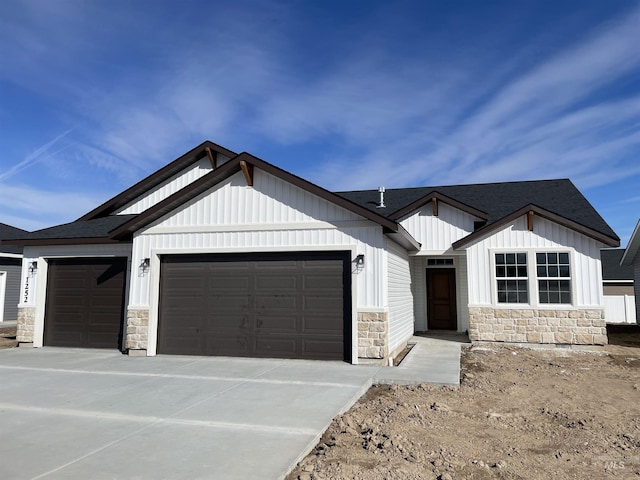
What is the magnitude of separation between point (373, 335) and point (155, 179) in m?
9.24

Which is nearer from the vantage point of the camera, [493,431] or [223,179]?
[493,431]

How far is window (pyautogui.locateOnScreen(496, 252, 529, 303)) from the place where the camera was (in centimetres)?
1265

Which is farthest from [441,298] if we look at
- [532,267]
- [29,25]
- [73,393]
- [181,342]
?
[29,25]

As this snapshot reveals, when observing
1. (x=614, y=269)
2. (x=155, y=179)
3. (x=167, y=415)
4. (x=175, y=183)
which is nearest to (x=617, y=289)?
(x=614, y=269)

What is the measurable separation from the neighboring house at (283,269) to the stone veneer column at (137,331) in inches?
1.1

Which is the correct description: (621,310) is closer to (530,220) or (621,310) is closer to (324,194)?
(530,220)

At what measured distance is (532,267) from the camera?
12531 mm

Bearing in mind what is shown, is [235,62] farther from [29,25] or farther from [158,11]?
[29,25]

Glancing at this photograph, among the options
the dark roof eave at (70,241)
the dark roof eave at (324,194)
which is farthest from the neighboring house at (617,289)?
the dark roof eave at (70,241)

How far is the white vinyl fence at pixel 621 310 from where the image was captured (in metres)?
22.1

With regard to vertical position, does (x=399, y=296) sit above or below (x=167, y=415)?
above

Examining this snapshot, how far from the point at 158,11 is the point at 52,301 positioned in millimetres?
8297

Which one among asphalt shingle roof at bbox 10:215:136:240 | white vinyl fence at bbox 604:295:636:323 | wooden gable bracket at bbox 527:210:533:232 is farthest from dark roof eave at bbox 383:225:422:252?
white vinyl fence at bbox 604:295:636:323

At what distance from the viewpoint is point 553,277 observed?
12422 mm
